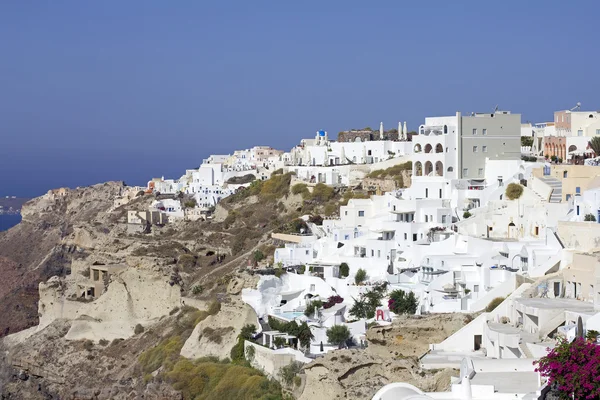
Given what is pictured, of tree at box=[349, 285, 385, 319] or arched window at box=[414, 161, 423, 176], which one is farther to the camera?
arched window at box=[414, 161, 423, 176]

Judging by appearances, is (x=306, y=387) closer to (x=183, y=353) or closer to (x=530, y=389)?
(x=530, y=389)

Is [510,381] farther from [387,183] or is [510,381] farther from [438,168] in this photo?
[387,183]

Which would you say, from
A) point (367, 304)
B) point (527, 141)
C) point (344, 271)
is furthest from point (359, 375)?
point (527, 141)

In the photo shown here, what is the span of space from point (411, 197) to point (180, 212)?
26.4 meters

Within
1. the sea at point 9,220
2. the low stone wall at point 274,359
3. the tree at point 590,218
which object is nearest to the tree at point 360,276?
the low stone wall at point 274,359

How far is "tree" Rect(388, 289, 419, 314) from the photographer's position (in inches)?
1058

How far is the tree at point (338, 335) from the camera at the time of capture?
2577 centimetres

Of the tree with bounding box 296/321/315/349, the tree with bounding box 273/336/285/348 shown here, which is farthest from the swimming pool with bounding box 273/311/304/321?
the tree with bounding box 296/321/315/349

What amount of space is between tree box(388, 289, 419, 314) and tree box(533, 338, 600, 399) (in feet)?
31.5

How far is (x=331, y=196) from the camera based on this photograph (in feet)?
Result: 151

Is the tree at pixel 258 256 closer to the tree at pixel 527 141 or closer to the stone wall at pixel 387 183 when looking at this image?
the stone wall at pixel 387 183

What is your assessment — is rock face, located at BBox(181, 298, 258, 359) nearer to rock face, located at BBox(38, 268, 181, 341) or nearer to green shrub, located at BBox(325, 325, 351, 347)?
green shrub, located at BBox(325, 325, 351, 347)

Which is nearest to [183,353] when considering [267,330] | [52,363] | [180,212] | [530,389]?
[267,330]

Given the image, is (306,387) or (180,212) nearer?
(306,387)
